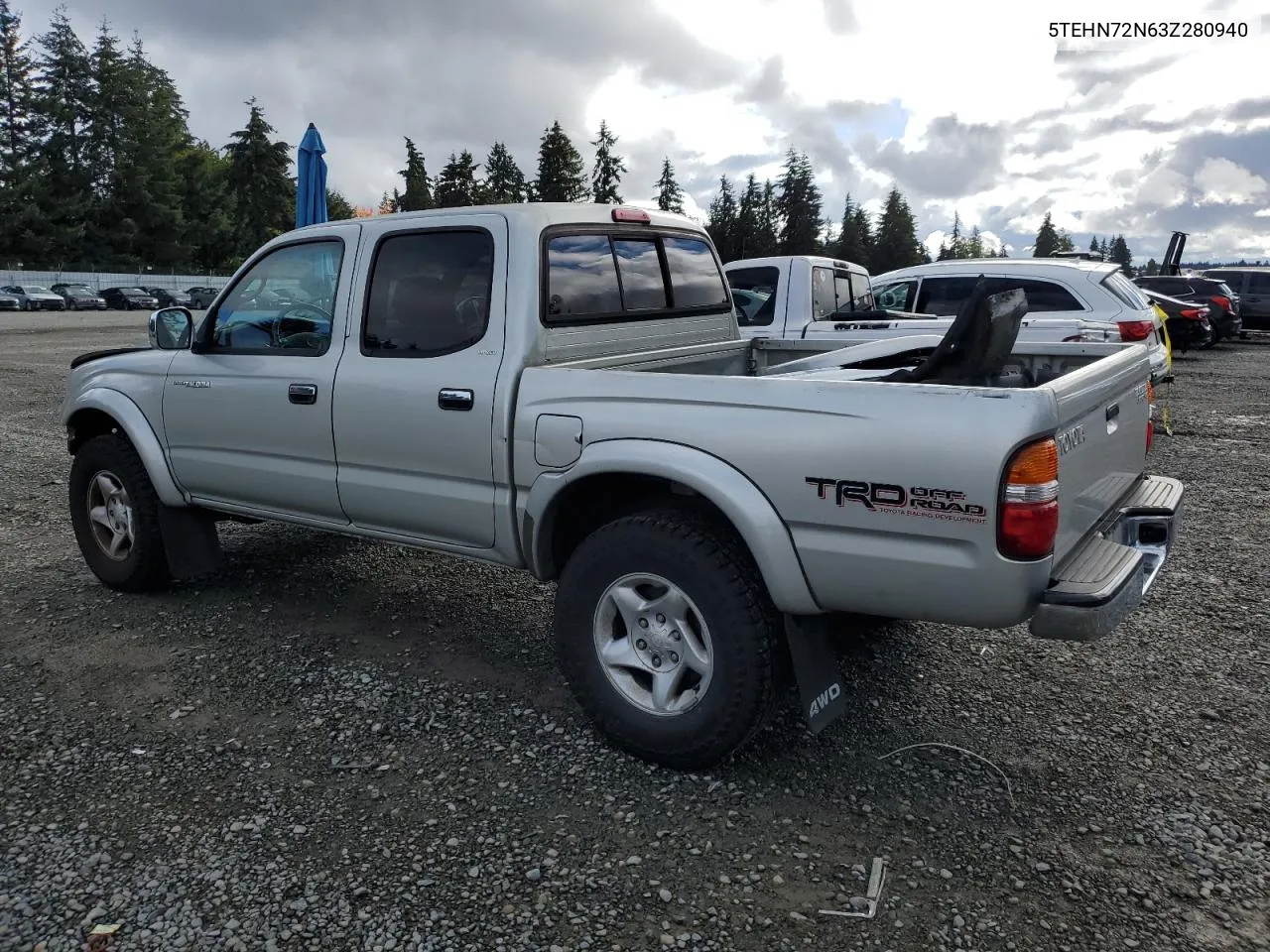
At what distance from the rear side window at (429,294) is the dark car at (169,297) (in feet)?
161

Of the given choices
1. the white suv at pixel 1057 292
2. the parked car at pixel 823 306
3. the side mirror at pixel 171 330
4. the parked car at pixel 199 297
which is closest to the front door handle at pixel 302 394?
the side mirror at pixel 171 330

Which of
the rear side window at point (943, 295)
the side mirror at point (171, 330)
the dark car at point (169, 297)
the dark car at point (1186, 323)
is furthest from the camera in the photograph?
the dark car at point (169, 297)

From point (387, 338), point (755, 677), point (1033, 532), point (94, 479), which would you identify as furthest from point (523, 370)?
point (94, 479)

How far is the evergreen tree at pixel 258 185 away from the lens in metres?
74.9

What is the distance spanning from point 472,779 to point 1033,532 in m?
1.97

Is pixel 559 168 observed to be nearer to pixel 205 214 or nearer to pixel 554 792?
pixel 205 214

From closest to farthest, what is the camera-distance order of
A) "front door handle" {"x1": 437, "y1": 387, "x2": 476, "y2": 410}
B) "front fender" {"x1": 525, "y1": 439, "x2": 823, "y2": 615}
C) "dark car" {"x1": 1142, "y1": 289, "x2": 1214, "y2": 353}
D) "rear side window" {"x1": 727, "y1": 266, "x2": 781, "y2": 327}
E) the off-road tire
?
"front fender" {"x1": 525, "y1": 439, "x2": 823, "y2": 615}, "front door handle" {"x1": 437, "y1": 387, "x2": 476, "y2": 410}, the off-road tire, "rear side window" {"x1": 727, "y1": 266, "x2": 781, "y2": 327}, "dark car" {"x1": 1142, "y1": 289, "x2": 1214, "y2": 353}

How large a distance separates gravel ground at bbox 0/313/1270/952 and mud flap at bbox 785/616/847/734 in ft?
0.91

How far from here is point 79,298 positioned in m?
45.3

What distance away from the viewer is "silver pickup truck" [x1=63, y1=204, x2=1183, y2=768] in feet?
8.76

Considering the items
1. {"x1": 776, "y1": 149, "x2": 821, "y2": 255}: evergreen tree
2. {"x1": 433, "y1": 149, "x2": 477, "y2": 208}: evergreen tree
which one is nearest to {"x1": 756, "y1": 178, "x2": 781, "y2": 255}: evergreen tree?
{"x1": 776, "y1": 149, "x2": 821, "y2": 255}: evergreen tree

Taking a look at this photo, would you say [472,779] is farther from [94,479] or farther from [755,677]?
[94,479]

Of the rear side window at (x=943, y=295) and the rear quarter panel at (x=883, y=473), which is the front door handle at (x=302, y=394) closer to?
the rear quarter panel at (x=883, y=473)

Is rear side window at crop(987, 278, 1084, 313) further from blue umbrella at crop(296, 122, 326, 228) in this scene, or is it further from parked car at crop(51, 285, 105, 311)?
parked car at crop(51, 285, 105, 311)
